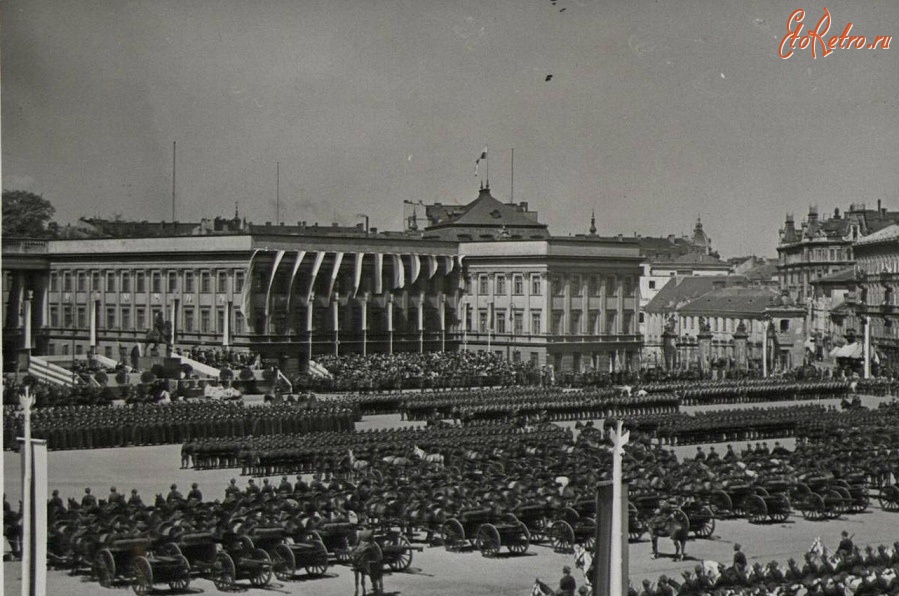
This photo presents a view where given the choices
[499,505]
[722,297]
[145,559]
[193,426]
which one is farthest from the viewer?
[722,297]

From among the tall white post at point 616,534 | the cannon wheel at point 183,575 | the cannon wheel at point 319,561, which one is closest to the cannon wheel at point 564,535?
the cannon wheel at point 319,561

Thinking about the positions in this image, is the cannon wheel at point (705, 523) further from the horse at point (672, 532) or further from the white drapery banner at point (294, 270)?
the white drapery banner at point (294, 270)

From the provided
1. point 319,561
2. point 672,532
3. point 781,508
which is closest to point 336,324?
point 781,508

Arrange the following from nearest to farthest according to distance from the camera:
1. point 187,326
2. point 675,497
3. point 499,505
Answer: point 499,505
point 675,497
point 187,326

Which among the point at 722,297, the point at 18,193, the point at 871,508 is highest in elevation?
the point at 18,193


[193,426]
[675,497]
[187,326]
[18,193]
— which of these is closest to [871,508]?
[675,497]

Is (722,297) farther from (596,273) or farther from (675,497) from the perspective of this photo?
(675,497)
